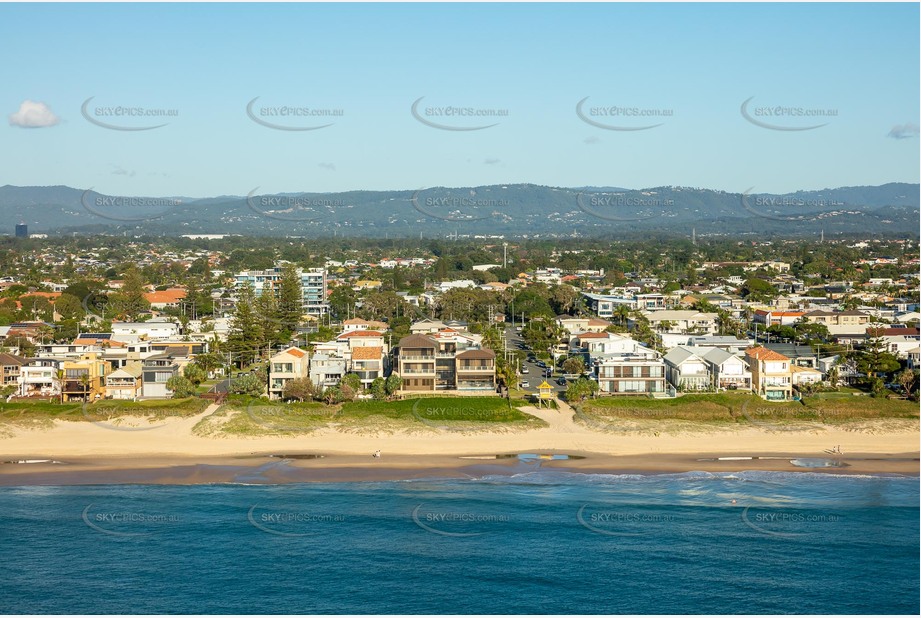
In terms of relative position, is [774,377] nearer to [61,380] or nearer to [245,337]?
[245,337]

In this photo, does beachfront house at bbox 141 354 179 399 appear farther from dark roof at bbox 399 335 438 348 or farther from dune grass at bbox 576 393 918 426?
dune grass at bbox 576 393 918 426

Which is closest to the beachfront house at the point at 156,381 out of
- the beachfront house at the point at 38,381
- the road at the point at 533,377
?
the beachfront house at the point at 38,381

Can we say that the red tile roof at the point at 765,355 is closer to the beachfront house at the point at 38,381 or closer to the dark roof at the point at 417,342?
the dark roof at the point at 417,342

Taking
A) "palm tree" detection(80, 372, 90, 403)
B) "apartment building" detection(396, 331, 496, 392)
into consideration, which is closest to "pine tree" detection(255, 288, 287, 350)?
"apartment building" detection(396, 331, 496, 392)

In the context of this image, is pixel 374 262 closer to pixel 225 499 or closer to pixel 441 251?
pixel 441 251

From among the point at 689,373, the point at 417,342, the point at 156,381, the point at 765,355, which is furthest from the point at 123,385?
the point at 765,355

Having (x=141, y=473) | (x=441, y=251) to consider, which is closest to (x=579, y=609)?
(x=141, y=473)
